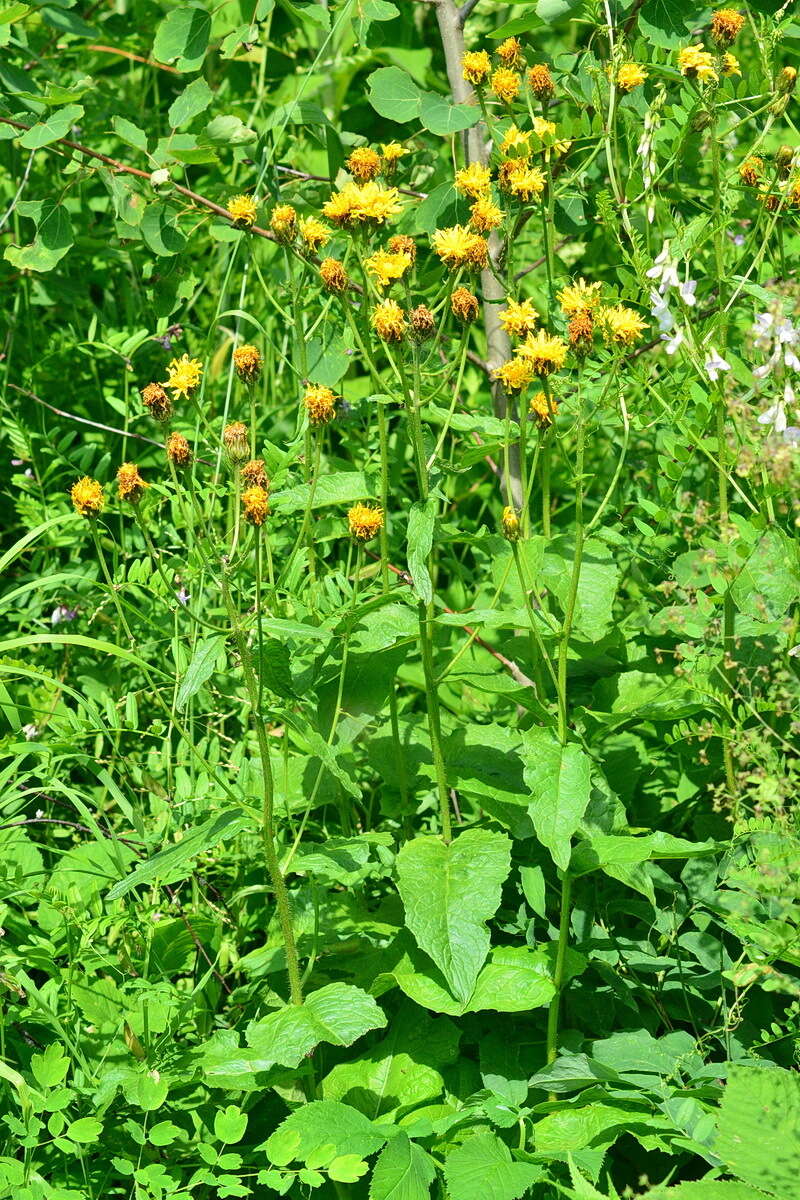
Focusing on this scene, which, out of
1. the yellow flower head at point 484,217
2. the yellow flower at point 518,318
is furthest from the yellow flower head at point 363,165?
the yellow flower at point 518,318

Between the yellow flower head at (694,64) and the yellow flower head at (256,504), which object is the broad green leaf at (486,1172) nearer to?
the yellow flower head at (256,504)

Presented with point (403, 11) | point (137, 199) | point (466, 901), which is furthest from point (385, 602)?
point (403, 11)

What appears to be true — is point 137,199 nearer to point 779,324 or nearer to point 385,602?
point 385,602

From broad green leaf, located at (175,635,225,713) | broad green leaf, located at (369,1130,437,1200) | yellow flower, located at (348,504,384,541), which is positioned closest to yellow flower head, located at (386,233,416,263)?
yellow flower, located at (348,504,384,541)

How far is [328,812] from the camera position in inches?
88.1

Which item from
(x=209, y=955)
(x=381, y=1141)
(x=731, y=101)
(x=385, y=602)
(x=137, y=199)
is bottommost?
(x=209, y=955)

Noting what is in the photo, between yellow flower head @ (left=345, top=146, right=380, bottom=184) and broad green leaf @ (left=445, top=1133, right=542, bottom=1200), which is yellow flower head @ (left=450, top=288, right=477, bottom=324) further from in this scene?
broad green leaf @ (left=445, top=1133, right=542, bottom=1200)

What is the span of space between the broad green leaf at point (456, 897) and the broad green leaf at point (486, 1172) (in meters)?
0.18

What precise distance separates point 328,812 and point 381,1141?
0.74m

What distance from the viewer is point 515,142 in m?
1.91

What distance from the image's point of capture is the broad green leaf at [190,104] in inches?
89.8

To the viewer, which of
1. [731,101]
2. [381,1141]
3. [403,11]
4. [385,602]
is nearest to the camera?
[381,1141]

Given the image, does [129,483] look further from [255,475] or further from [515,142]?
[515,142]

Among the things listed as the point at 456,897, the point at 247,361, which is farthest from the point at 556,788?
the point at 247,361
